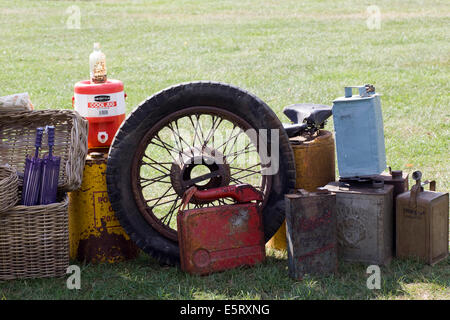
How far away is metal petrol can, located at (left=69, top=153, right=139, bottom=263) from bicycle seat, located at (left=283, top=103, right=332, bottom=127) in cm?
131

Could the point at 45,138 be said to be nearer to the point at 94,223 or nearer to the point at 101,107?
the point at 101,107

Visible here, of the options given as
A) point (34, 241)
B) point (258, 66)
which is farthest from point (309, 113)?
point (258, 66)

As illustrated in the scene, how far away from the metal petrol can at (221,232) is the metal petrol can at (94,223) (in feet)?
1.68

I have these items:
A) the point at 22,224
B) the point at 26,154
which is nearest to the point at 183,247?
the point at 22,224

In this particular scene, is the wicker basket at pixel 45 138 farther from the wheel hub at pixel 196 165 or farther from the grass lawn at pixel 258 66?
the grass lawn at pixel 258 66

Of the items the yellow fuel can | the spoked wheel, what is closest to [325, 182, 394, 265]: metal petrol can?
the yellow fuel can

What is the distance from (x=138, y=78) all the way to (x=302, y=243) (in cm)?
787

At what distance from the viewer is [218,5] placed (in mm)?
22172

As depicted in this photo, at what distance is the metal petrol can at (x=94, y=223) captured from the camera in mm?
4250

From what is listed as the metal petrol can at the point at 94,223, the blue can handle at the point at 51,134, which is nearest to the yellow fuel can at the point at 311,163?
the metal petrol can at the point at 94,223

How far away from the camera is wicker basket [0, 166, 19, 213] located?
3775 millimetres

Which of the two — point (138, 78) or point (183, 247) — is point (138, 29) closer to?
point (138, 78)

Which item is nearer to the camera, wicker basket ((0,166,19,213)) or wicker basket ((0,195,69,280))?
wicker basket ((0,166,19,213))

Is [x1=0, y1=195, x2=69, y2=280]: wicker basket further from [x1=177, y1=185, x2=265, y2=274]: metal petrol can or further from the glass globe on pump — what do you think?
the glass globe on pump
